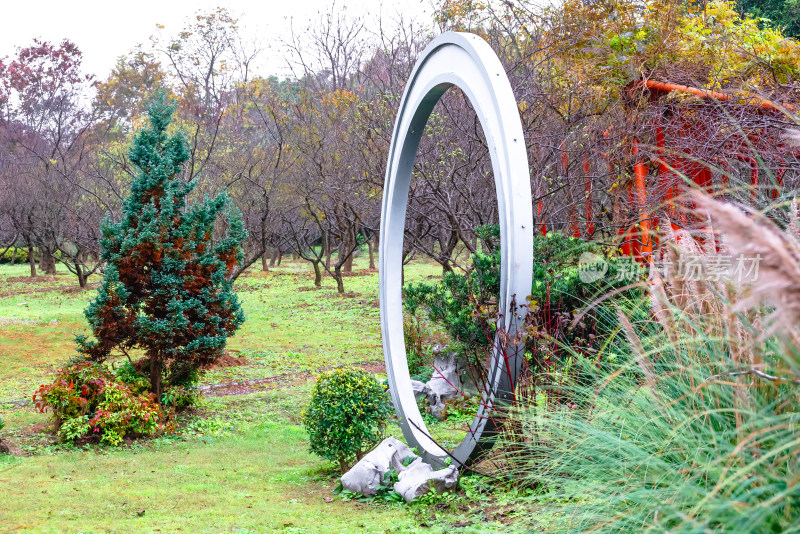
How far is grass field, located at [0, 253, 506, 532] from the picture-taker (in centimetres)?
408

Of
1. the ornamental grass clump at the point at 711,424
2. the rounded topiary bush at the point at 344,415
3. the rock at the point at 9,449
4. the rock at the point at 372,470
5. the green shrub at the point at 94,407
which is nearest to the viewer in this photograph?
the ornamental grass clump at the point at 711,424

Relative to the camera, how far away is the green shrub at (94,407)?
655 cm

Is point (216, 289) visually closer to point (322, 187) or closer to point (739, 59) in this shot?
point (739, 59)

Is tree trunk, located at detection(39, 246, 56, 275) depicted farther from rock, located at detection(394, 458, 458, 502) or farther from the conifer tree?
rock, located at detection(394, 458, 458, 502)

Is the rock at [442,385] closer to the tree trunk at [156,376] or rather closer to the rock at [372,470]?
the rock at [372,470]

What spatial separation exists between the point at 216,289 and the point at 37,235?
1736 centimetres

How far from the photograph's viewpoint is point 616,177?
27.4 feet

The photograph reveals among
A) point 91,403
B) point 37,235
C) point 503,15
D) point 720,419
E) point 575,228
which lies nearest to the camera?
point 720,419

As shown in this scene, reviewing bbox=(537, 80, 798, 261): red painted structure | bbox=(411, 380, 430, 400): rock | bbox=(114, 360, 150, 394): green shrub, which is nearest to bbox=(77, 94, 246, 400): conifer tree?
bbox=(114, 360, 150, 394): green shrub

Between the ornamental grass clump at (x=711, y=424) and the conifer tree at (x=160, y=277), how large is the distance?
5.46 m

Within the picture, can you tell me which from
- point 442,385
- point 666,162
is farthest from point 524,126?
point 442,385

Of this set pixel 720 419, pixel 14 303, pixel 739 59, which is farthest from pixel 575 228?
pixel 14 303

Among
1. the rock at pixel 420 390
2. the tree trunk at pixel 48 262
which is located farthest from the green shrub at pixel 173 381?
the tree trunk at pixel 48 262

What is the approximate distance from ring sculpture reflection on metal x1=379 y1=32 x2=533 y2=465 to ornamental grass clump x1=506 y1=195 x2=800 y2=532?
50.9 inches
